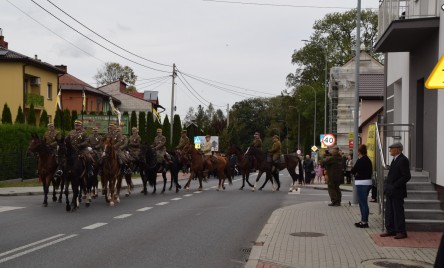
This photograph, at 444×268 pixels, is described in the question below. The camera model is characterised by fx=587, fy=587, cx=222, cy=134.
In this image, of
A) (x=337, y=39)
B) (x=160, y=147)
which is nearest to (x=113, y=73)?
(x=337, y=39)

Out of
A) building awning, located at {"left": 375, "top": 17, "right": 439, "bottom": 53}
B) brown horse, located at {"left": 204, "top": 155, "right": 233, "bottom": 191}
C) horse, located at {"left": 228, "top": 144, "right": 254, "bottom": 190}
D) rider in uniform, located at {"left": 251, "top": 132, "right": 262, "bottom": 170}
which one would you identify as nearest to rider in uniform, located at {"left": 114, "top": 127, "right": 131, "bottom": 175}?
brown horse, located at {"left": 204, "top": 155, "right": 233, "bottom": 191}

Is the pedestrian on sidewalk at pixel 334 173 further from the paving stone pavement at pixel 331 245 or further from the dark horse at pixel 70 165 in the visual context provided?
the dark horse at pixel 70 165

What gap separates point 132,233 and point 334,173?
25.4ft

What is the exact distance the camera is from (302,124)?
8925 cm

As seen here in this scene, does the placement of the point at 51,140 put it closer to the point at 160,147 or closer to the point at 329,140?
the point at 160,147

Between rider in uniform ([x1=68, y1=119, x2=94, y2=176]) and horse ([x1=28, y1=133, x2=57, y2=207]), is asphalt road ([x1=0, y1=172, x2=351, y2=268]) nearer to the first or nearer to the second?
horse ([x1=28, y1=133, x2=57, y2=207])

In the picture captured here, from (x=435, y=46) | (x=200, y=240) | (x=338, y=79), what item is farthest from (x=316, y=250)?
(x=338, y=79)

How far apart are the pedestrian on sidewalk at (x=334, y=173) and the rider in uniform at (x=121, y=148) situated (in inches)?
252

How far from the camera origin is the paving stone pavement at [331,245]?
28.5ft

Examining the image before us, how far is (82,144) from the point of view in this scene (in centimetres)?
1633

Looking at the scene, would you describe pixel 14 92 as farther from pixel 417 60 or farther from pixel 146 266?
pixel 146 266

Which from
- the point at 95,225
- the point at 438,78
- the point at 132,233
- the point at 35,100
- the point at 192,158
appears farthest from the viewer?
the point at 35,100

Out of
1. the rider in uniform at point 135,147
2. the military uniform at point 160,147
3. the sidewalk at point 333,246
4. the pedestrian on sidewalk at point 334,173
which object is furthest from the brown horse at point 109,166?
the pedestrian on sidewalk at point 334,173

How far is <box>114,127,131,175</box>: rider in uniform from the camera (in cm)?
1859
